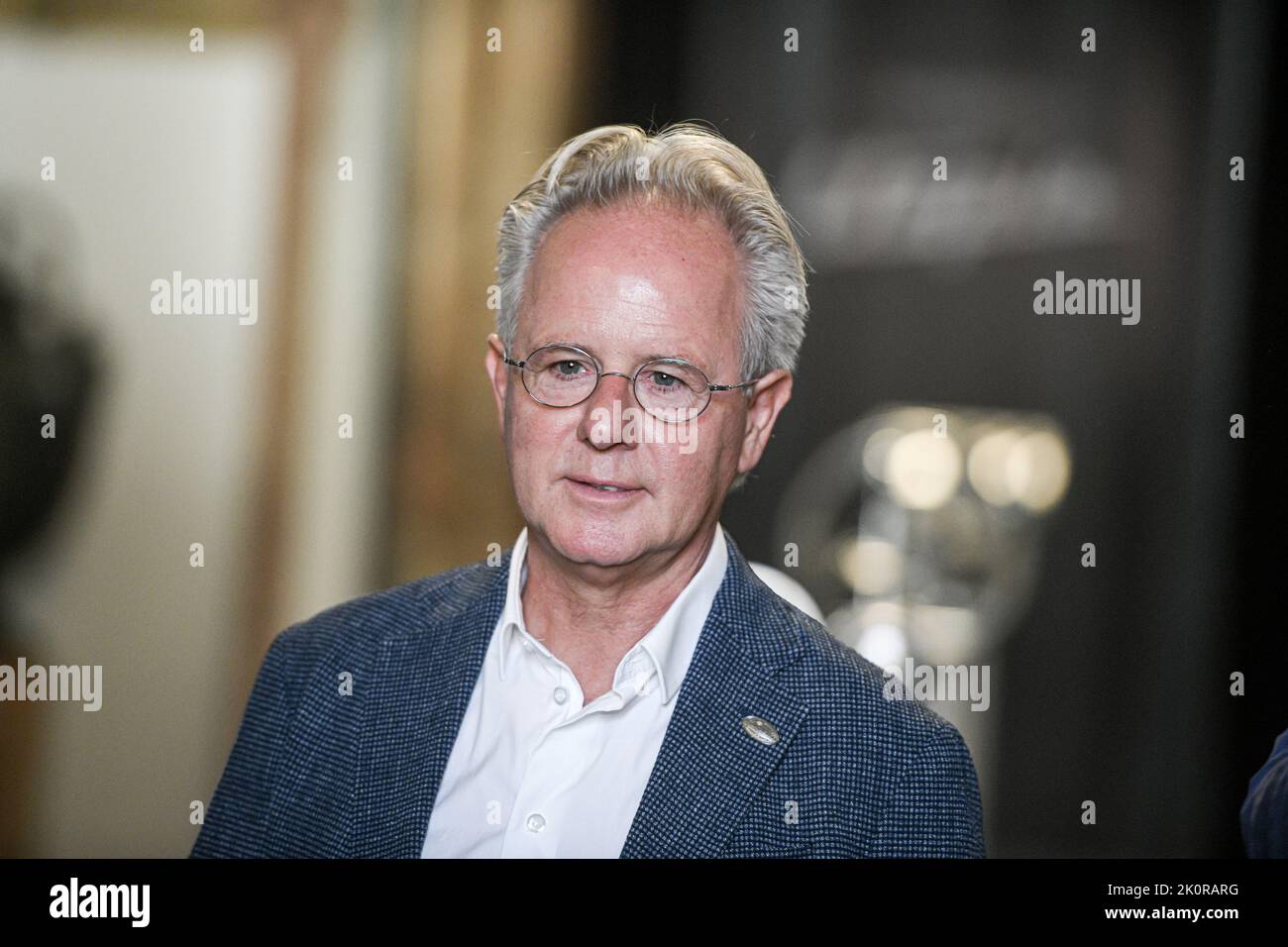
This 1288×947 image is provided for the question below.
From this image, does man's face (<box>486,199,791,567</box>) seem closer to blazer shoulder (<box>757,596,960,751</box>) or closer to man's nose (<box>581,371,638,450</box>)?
man's nose (<box>581,371,638,450</box>)

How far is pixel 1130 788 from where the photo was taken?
2.24 meters

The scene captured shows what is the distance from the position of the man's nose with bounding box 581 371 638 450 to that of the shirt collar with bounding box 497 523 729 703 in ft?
0.75

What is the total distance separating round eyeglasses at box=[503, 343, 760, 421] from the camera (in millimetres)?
1490

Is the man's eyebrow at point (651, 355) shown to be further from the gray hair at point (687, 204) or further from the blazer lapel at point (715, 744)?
the blazer lapel at point (715, 744)

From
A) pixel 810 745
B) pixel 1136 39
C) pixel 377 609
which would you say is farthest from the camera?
pixel 1136 39

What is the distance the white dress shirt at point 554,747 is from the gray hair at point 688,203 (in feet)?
1.06

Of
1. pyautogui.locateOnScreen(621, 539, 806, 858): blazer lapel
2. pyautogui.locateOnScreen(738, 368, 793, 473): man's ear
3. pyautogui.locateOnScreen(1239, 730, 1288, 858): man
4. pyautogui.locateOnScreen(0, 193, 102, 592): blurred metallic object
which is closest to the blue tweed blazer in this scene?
pyautogui.locateOnScreen(621, 539, 806, 858): blazer lapel

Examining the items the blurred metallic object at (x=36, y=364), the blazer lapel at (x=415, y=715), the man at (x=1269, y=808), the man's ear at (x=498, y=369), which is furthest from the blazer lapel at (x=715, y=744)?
the blurred metallic object at (x=36, y=364)

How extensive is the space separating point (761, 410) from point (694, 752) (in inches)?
17.6

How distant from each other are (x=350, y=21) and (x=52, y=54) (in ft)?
2.05

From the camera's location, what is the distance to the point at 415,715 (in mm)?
1593

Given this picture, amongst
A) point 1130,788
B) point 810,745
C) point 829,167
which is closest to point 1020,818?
point 1130,788

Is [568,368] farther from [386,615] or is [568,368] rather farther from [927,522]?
[927,522]
